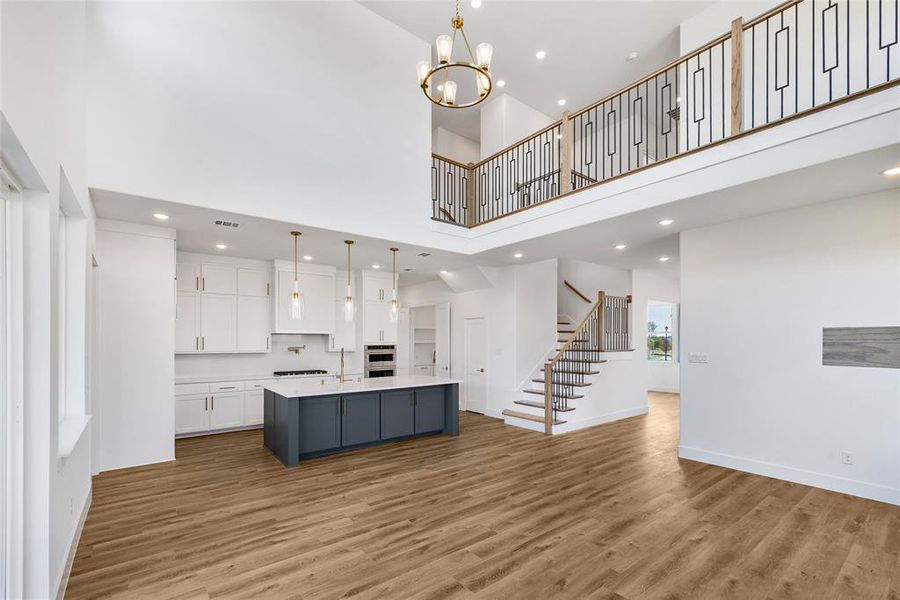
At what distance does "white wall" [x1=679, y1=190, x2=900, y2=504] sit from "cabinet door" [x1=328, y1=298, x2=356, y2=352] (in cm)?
563

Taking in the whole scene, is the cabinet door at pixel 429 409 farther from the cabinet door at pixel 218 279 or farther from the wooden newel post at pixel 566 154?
the cabinet door at pixel 218 279

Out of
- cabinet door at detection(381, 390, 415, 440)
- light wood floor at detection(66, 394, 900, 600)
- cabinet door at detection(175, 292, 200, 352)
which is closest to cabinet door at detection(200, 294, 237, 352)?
cabinet door at detection(175, 292, 200, 352)

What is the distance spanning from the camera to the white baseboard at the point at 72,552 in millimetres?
2520

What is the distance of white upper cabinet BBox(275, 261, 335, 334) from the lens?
23.7 ft

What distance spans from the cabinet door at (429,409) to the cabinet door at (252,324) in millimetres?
2939

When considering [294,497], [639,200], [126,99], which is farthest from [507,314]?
[126,99]

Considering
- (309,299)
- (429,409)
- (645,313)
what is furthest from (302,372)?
(645,313)

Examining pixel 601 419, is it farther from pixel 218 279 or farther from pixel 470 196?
pixel 218 279

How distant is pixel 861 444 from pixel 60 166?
277 inches

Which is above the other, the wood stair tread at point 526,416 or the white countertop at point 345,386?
the white countertop at point 345,386

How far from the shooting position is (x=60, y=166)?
2625 mm

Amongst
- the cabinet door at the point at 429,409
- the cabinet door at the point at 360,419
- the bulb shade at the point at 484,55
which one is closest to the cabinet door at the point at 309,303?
the cabinet door at the point at 360,419

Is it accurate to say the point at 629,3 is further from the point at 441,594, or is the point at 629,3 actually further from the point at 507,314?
the point at 441,594

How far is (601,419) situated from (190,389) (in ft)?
22.0
